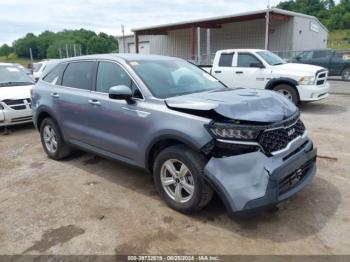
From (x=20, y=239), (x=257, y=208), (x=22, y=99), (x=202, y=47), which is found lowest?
(x=20, y=239)

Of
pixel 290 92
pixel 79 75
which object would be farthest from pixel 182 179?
pixel 290 92

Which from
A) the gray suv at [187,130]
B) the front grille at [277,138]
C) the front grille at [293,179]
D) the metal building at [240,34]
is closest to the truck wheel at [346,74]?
the metal building at [240,34]

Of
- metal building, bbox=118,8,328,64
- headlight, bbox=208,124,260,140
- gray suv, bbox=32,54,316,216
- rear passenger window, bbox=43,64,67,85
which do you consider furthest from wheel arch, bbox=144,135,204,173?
metal building, bbox=118,8,328,64

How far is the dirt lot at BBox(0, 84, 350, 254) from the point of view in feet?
10.2

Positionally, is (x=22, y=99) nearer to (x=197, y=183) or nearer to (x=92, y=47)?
(x=197, y=183)

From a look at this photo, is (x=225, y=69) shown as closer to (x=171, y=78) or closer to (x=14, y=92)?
(x=14, y=92)

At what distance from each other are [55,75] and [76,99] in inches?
41.5

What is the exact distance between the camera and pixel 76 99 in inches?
191

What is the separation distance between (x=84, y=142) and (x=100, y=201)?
1.14 m

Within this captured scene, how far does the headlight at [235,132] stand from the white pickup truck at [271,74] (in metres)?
6.64

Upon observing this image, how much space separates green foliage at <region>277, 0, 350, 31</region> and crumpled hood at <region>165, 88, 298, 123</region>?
219ft

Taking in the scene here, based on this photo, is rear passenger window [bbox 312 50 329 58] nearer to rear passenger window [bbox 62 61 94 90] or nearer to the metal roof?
the metal roof

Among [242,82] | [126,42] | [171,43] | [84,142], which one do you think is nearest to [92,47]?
[126,42]

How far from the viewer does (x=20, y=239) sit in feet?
10.9
